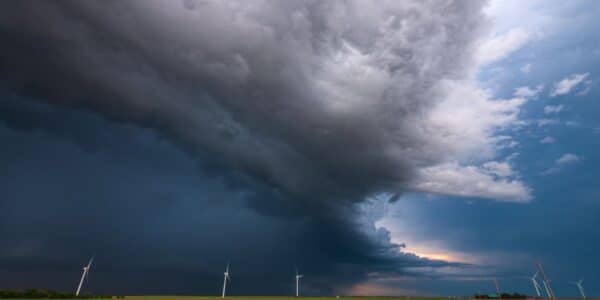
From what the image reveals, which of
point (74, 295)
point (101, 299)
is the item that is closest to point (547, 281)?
point (101, 299)

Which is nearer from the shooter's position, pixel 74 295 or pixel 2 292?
pixel 2 292

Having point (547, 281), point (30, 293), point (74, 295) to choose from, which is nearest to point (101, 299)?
point (74, 295)

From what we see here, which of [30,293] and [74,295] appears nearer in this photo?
[30,293]

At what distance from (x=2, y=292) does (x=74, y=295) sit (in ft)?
98.3

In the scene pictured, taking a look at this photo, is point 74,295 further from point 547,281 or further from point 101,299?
point 547,281

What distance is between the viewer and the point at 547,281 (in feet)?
361

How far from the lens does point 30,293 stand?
527 feet

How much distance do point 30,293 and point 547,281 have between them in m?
196

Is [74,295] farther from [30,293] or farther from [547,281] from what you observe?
[547,281]

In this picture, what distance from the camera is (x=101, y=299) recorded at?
17500 centimetres

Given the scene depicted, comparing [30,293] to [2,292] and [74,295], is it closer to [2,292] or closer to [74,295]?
[2,292]

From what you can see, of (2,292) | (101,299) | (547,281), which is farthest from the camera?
(101,299)

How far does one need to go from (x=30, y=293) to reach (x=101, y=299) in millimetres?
28197

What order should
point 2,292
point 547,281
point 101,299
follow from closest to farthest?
point 547,281 < point 2,292 < point 101,299
